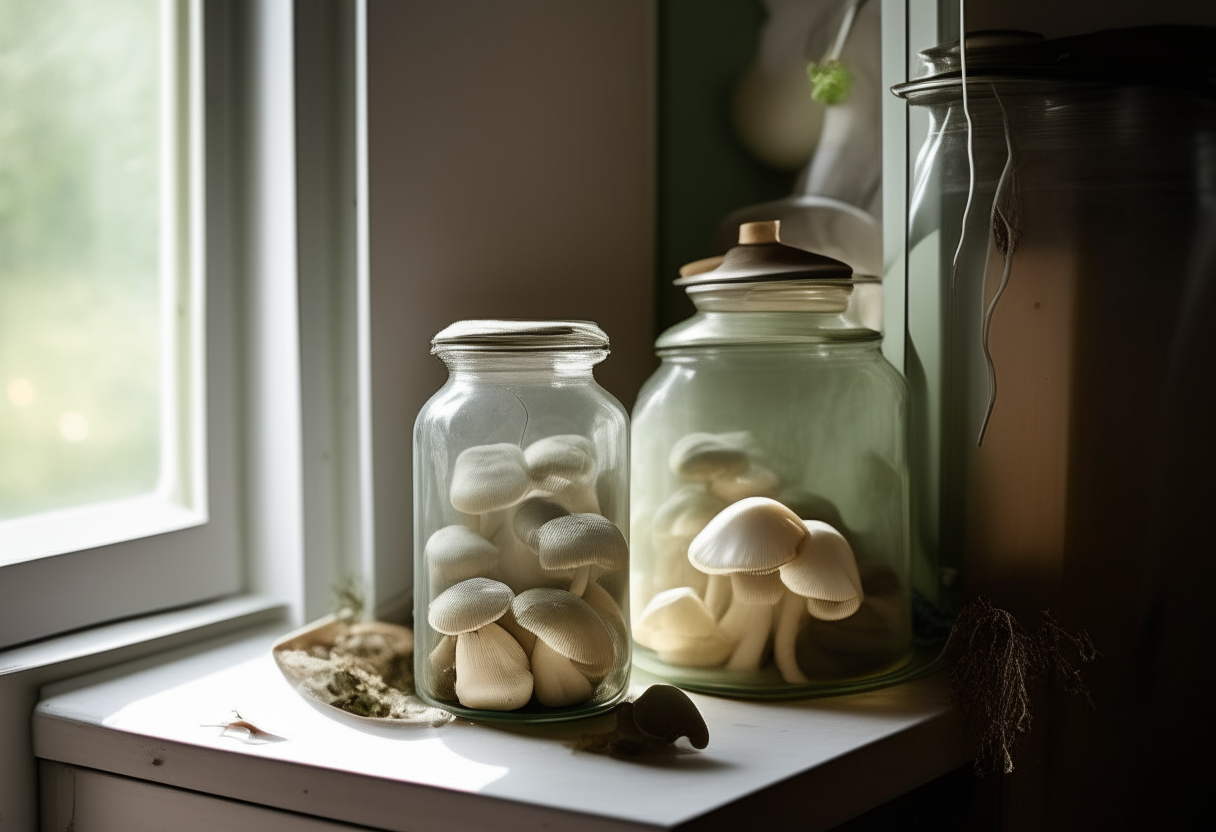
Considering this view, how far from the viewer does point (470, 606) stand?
2.31ft

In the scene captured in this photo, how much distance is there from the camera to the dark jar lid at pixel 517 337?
2.39ft

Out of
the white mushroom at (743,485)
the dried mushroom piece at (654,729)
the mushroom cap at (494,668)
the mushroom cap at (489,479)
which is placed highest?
the mushroom cap at (489,479)

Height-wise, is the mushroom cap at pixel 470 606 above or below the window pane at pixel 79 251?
below

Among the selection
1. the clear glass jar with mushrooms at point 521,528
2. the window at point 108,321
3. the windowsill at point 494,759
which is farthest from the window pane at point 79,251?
the clear glass jar with mushrooms at point 521,528

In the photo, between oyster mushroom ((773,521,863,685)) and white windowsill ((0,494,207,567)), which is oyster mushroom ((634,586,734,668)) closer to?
oyster mushroom ((773,521,863,685))

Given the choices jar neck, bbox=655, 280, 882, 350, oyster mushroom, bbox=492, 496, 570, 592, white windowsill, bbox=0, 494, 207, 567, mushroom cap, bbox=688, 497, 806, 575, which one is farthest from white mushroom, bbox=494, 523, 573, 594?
white windowsill, bbox=0, 494, 207, 567

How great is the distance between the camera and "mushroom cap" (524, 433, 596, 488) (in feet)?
2.49

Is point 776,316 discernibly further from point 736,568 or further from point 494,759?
point 494,759

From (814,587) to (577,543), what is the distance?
0.56 ft

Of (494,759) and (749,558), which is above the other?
(749,558)

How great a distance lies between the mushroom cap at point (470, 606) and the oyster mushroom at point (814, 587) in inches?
8.0

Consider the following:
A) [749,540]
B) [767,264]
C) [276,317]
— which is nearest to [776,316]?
[767,264]

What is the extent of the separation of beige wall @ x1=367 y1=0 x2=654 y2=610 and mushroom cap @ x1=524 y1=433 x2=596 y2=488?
0.74ft

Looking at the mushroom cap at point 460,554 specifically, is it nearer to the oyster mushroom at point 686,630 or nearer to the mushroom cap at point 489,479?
the mushroom cap at point 489,479
